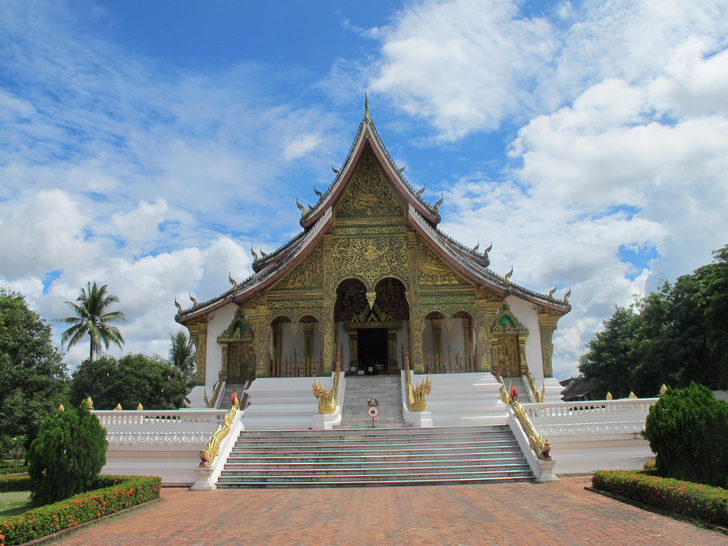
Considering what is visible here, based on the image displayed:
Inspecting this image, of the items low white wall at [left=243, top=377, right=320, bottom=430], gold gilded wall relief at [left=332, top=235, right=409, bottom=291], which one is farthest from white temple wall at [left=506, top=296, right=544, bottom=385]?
low white wall at [left=243, top=377, right=320, bottom=430]

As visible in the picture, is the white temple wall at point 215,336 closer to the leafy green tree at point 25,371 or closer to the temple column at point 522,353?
the leafy green tree at point 25,371

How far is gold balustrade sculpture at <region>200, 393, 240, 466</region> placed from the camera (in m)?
10.7

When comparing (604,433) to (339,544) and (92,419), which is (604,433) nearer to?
(339,544)

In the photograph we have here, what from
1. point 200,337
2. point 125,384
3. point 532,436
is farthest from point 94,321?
point 532,436

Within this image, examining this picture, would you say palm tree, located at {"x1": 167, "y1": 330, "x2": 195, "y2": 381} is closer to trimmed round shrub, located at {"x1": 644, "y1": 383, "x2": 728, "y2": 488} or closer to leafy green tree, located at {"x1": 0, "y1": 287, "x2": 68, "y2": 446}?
leafy green tree, located at {"x1": 0, "y1": 287, "x2": 68, "y2": 446}

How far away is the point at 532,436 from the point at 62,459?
8230 millimetres

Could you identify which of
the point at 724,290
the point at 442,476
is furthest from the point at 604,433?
the point at 724,290

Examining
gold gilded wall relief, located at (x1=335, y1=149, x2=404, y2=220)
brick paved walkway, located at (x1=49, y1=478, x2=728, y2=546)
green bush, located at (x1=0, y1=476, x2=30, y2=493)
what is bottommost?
green bush, located at (x1=0, y1=476, x2=30, y2=493)

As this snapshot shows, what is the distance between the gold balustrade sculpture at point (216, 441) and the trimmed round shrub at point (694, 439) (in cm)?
779

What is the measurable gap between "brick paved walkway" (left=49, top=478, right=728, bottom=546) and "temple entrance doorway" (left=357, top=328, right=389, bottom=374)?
10.7 metres

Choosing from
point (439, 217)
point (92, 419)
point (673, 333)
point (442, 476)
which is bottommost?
point (442, 476)

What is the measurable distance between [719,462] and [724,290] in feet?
43.3

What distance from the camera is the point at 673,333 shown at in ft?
75.7

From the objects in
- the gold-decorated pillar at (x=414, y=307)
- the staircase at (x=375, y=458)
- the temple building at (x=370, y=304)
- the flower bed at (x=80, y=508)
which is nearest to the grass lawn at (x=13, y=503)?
the flower bed at (x=80, y=508)
